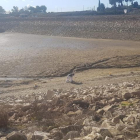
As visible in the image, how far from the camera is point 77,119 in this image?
278 inches

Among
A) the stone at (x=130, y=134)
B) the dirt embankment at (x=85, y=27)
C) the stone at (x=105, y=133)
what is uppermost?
the stone at (x=105, y=133)

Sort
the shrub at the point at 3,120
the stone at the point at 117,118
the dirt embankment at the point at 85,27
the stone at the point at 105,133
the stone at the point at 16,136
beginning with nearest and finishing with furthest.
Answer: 1. the stone at the point at 105,133
2. the stone at the point at 16,136
3. the stone at the point at 117,118
4. the shrub at the point at 3,120
5. the dirt embankment at the point at 85,27

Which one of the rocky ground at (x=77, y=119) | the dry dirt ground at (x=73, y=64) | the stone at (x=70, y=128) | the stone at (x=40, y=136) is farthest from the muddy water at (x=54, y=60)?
the stone at (x=40, y=136)

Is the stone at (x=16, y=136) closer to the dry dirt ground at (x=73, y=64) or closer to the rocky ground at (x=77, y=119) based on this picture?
the rocky ground at (x=77, y=119)

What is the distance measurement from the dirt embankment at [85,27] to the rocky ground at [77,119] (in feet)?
89.5

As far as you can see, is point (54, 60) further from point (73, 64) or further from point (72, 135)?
point (72, 135)

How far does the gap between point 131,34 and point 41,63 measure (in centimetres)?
1832

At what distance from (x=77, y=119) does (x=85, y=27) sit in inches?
1436

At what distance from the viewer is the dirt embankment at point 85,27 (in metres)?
38.1

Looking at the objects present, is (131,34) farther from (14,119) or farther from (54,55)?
(14,119)

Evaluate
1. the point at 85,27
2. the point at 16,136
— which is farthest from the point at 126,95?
the point at 85,27

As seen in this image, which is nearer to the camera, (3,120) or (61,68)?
(3,120)

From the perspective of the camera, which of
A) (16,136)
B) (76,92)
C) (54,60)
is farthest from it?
(54,60)

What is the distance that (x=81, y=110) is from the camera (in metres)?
7.70
